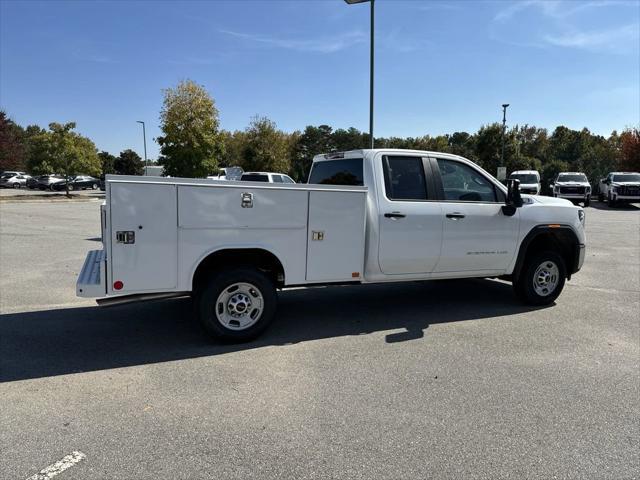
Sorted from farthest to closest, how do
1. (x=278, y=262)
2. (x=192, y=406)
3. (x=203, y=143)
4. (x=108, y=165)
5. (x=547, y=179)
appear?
(x=108, y=165) → (x=547, y=179) → (x=203, y=143) → (x=278, y=262) → (x=192, y=406)

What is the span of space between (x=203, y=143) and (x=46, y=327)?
32123 millimetres

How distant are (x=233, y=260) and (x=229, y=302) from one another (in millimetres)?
449

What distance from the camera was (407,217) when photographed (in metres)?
5.65

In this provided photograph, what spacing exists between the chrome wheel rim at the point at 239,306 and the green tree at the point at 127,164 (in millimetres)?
69292

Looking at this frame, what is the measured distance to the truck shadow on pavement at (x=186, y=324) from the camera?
4.70 m

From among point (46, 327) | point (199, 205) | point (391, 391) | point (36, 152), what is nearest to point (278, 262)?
point (199, 205)

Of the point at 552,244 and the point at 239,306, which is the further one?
the point at 552,244

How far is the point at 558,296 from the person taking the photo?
A: 23.9 ft

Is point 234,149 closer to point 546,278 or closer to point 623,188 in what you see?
point 623,188

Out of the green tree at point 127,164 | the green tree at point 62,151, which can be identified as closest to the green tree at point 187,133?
the green tree at point 62,151

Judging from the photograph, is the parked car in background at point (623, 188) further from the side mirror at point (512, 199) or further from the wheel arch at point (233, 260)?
the wheel arch at point (233, 260)

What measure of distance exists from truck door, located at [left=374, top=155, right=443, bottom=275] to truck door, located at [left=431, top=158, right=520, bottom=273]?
0.48 feet

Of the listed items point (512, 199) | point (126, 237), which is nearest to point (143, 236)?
point (126, 237)

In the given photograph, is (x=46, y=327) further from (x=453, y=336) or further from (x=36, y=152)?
(x=36, y=152)
